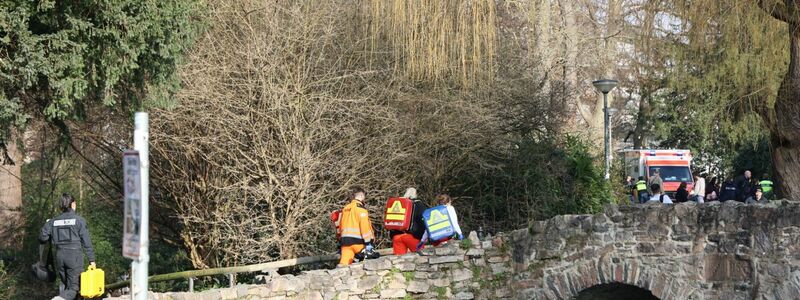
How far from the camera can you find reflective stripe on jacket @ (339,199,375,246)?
1373cm

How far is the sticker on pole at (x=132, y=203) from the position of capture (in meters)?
5.60

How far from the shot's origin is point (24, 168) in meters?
24.8

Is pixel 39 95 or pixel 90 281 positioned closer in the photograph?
pixel 90 281

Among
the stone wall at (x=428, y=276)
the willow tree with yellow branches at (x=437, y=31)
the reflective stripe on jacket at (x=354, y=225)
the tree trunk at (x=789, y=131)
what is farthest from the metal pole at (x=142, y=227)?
the tree trunk at (x=789, y=131)

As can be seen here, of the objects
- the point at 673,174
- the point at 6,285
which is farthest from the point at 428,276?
the point at 673,174

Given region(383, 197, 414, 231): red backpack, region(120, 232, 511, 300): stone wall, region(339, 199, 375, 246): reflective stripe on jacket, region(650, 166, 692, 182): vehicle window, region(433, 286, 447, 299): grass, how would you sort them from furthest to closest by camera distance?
1. region(650, 166, 692, 182): vehicle window
2. region(433, 286, 447, 299): grass
3. region(383, 197, 414, 231): red backpack
4. region(339, 199, 375, 246): reflective stripe on jacket
5. region(120, 232, 511, 300): stone wall

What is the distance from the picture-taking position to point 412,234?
14.6 meters

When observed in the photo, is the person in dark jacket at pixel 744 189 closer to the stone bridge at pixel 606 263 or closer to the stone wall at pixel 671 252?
the stone bridge at pixel 606 263

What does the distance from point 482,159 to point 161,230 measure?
236 inches

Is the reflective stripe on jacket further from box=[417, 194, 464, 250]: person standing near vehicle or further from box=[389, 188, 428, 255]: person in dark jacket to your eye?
box=[417, 194, 464, 250]: person standing near vehicle

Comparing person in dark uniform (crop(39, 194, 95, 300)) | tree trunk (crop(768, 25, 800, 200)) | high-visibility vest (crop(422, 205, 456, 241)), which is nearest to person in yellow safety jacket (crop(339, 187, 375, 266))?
high-visibility vest (crop(422, 205, 456, 241))

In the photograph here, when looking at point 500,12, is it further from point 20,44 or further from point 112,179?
point 20,44

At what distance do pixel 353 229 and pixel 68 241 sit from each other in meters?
3.55

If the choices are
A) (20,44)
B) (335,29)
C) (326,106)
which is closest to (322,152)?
(326,106)
